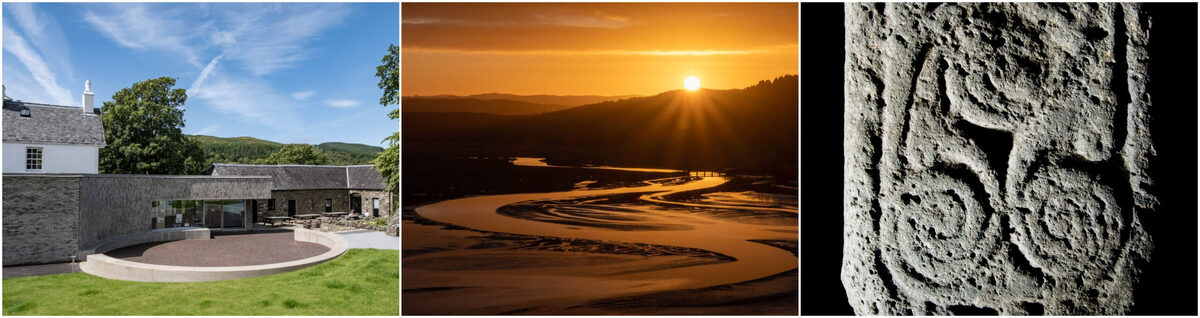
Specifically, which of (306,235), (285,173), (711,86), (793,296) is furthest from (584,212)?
(285,173)

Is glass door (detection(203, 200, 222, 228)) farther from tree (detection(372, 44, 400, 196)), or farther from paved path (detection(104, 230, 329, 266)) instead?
tree (detection(372, 44, 400, 196))

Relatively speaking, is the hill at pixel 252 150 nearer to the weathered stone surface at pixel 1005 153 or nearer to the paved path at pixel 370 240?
the paved path at pixel 370 240

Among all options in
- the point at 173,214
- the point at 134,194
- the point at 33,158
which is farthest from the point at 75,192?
the point at 173,214

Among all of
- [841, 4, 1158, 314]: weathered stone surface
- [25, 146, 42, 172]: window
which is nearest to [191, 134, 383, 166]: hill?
[25, 146, 42, 172]: window

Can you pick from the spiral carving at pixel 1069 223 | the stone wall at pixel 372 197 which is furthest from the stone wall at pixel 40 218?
the spiral carving at pixel 1069 223

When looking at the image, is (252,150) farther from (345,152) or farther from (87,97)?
(87,97)

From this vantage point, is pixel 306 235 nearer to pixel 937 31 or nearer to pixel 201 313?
pixel 201 313
